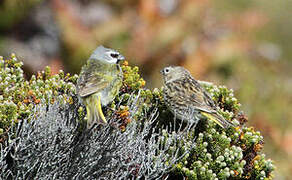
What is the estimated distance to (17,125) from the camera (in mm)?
5059

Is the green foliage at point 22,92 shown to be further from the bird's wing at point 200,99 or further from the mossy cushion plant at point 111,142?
the bird's wing at point 200,99

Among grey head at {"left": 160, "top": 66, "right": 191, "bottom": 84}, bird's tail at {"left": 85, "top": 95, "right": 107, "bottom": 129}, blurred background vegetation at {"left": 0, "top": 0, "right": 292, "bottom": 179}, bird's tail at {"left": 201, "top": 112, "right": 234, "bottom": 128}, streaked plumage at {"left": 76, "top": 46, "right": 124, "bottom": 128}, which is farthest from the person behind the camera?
blurred background vegetation at {"left": 0, "top": 0, "right": 292, "bottom": 179}

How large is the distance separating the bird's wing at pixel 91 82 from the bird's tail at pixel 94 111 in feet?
0.33

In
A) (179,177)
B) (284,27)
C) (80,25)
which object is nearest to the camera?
(179,177)

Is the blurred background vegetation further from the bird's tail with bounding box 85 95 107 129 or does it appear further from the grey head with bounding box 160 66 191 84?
the bird's tail with bounding box 85 95 107 129

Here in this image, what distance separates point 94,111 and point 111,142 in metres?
0.37

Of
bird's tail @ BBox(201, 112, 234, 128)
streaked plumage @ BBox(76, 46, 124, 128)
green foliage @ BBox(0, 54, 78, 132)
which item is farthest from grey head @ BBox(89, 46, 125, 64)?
bird's tail @ BBox(201, 112, 234, 128)

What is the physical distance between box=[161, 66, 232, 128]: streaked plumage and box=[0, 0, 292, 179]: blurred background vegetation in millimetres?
5366

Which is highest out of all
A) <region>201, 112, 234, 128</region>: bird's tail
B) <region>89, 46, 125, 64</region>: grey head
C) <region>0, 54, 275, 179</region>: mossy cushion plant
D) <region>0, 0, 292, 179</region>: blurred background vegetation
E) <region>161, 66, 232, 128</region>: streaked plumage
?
<region>0, 0, 292, 179</region>: blurred background vegetation

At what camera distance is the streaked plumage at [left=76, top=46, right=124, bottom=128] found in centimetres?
512

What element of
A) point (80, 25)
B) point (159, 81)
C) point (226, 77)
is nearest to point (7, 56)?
point (80, 25)

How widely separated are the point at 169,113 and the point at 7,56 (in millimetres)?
6930

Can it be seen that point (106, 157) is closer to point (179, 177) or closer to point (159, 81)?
point (179, 177)

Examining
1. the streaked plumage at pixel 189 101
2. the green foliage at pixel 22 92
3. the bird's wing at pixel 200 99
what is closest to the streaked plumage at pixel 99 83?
the green foliage at pixel 22 92
